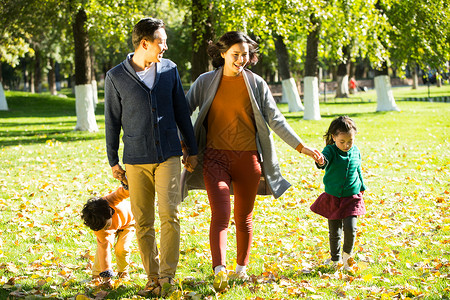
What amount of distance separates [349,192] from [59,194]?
5307 mm

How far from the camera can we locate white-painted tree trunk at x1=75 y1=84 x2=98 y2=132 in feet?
58.0

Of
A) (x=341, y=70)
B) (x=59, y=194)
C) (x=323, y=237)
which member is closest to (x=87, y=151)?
(x=59, y=194)

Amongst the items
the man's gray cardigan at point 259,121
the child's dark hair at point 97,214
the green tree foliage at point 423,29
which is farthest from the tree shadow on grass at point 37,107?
the man's gray cardigan at point 259,121

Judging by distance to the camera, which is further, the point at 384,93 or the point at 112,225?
the point at 384,93

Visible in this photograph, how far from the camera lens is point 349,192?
4.96m

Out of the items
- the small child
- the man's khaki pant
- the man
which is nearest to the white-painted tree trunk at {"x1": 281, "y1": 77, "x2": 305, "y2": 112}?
the small child

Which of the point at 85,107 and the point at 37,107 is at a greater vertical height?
the point at 37,107

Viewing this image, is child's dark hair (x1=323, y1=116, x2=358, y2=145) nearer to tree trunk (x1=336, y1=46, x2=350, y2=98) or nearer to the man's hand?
the man's hand

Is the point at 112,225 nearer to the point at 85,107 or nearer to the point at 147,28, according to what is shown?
the point at 147,28

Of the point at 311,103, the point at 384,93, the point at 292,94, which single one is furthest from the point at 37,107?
the point at 384,93

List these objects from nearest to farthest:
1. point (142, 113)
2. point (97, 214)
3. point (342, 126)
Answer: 1. point (142, 113)
2. point (97, 214)
3. point (342, 126)

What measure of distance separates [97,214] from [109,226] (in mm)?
199

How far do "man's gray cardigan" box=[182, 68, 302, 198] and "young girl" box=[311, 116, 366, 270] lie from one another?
42 cm

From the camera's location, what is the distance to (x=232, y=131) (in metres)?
4.58
